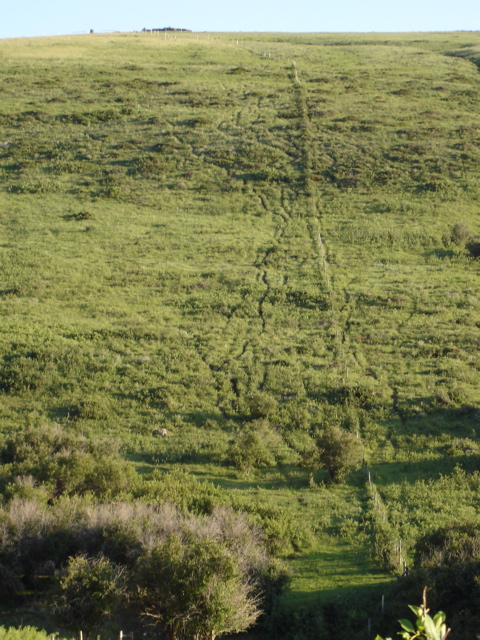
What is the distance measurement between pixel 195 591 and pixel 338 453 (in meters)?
6.91

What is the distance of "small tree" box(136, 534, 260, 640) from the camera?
9.00 meters

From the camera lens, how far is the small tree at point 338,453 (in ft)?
49.4

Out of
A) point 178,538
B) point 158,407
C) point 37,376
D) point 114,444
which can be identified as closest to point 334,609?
point 178,538

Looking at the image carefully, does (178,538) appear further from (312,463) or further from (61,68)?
(61,68)

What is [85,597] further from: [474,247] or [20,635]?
[474,247]

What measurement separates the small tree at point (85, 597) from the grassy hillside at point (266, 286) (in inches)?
134

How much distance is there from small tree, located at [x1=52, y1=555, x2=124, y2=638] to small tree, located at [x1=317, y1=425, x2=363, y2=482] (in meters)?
7.20

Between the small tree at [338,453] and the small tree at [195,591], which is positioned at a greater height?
the small tree at [195,591]

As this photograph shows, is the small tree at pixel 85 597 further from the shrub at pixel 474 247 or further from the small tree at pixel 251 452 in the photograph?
the shrub at pixel 474 247

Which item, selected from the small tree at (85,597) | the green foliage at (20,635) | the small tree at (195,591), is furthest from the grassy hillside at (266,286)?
the green foliage at (20,635)

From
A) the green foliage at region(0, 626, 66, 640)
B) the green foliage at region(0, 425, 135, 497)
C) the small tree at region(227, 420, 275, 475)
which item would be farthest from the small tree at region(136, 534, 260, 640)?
the small tree at region(227, 420, 275, 475)

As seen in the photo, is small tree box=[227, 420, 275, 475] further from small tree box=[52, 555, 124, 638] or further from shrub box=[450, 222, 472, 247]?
shrub box=[450, 222, 472, 247]

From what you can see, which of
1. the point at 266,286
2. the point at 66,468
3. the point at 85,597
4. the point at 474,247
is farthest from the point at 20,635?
the point at 474,247

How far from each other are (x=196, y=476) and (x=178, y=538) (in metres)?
5.31
